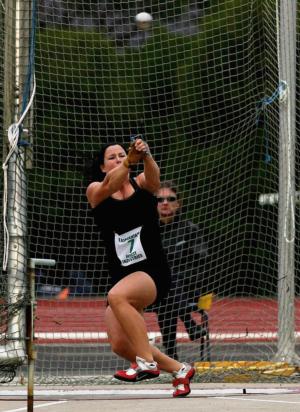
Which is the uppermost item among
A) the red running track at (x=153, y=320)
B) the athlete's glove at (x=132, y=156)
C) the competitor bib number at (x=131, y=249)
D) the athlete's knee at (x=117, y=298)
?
the athlete's glove at (x=132, y=156)

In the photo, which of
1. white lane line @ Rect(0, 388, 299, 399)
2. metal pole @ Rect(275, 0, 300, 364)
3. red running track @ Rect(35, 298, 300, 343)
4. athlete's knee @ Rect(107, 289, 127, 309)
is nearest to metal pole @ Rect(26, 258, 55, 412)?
athlete's knee @ Rect(107, 289, 127, 309)

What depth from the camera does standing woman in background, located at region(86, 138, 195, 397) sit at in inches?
320

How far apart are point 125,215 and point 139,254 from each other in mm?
276

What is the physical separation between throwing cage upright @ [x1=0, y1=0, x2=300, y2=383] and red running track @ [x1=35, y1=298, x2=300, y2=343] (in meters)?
0.15

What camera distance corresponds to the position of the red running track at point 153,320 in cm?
1250

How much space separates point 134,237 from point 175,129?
378 centimetres

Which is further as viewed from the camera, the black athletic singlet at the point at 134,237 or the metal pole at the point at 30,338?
the black athletic singlet at the point at 134,237

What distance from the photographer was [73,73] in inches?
457

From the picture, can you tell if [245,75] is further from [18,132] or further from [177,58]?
[18,132]

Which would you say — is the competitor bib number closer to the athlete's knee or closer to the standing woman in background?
the standing woman in background

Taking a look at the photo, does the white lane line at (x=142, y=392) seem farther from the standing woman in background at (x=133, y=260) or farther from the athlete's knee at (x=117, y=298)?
the athlete's knee at (x=117, y=298)

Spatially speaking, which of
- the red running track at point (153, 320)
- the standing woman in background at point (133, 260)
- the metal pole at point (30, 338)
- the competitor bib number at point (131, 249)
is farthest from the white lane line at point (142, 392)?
the metal pole at point (30, 338)

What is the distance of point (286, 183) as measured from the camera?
11.0m

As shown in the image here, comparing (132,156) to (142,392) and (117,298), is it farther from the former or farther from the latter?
(142,392)
